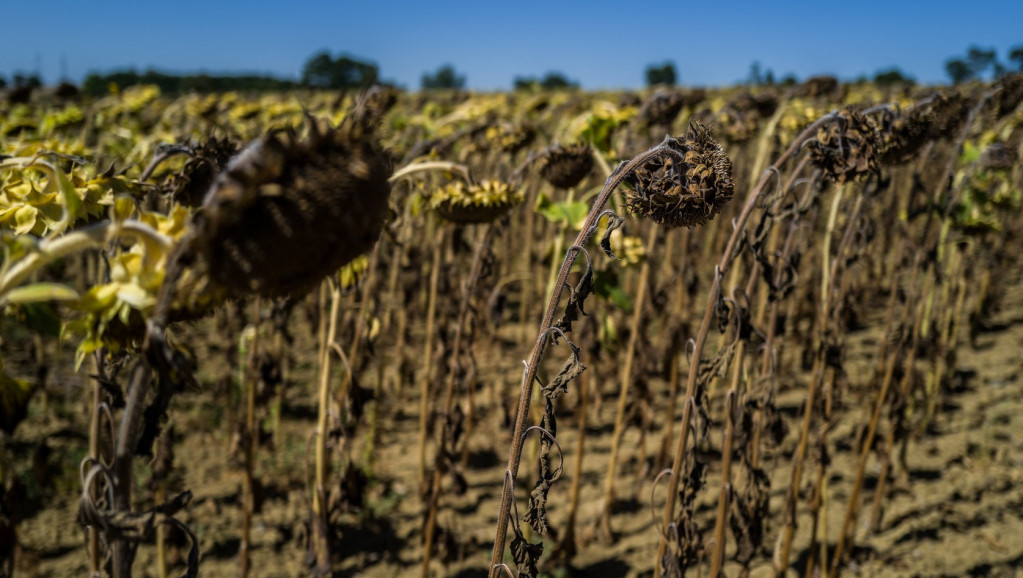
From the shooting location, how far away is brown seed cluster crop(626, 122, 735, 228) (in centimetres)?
140

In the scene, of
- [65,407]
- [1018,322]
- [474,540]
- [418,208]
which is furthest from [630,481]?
[1018,322]

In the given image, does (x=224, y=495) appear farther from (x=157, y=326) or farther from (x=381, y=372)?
(x=157, y=326)

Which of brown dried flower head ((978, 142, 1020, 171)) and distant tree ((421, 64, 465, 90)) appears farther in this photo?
distant tree ((421, 64, 465, 90))

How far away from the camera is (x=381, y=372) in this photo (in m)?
5.16

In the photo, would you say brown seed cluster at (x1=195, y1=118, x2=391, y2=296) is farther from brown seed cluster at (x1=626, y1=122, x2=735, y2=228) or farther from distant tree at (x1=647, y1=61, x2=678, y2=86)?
distant tree at (x1=647, y1=61, x2=678, y2=86)

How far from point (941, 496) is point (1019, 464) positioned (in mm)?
782

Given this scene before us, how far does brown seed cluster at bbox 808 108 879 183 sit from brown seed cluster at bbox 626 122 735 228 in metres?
0.55

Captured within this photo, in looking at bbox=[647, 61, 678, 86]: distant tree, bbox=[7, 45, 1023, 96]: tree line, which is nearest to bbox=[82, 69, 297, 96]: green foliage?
bbox=[7, 45, 1023, 96]: tree line

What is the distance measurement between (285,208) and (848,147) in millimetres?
1550

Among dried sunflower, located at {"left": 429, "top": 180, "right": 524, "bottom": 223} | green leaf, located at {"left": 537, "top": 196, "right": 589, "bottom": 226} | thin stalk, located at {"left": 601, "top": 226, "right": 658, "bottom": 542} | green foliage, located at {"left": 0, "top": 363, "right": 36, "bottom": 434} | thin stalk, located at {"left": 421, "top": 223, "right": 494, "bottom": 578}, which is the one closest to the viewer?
green foliage, located at {"left": 0, "top": 363, "right": 36, "bottom": 434}

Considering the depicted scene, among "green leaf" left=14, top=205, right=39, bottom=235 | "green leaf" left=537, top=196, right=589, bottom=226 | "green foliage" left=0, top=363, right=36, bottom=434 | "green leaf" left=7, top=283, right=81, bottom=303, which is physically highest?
"green leaf" left=537, top=196, right=589, bottom=226

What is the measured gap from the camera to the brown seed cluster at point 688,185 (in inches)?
55.2

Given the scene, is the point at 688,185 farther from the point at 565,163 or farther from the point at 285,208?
the point at 565,163

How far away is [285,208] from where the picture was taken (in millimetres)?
866
